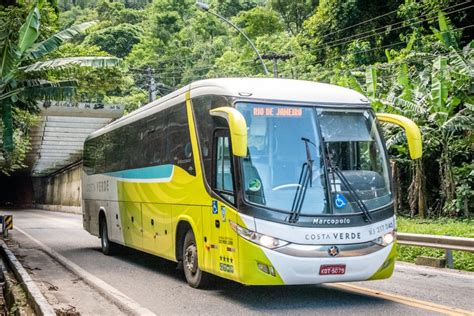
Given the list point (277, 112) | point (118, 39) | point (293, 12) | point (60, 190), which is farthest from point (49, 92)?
point (60, 190)

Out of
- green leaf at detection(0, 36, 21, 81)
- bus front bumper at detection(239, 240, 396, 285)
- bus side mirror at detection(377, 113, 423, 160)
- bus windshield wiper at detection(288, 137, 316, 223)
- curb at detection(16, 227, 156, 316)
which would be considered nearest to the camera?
bus front bumper at detection(239, 240, 396, 285)

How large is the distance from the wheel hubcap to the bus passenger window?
1.41 metres

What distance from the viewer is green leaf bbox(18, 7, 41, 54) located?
13.2m

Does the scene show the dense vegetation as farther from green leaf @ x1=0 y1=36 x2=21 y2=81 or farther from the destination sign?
the destination sign

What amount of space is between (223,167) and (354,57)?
986 inches

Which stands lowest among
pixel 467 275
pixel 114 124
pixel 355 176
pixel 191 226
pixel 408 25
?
pixel 467 275

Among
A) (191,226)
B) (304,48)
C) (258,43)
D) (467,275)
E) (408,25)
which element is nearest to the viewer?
(191,226)

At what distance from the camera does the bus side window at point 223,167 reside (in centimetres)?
805

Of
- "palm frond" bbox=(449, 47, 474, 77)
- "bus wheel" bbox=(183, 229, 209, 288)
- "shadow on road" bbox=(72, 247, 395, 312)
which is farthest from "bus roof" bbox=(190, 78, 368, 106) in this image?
"palm frond" bbox=(449, 47, 474, 77)

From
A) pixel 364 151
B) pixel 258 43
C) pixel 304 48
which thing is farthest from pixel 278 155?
pixel 258 43

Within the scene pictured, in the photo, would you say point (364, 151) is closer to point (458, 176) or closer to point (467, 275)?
point (467, 275)

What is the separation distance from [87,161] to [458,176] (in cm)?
1143

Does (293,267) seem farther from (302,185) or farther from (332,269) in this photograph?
(302,185)

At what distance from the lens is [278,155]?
782cm
